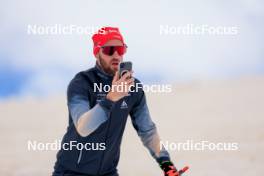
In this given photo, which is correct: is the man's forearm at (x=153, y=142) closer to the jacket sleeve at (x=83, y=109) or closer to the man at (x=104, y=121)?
the man at (x=104, y=121)

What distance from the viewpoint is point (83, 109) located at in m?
3.70

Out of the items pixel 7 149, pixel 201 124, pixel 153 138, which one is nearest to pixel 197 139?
pixel 201 124

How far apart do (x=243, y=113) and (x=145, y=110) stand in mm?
12503

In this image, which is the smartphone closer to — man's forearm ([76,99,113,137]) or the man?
the man

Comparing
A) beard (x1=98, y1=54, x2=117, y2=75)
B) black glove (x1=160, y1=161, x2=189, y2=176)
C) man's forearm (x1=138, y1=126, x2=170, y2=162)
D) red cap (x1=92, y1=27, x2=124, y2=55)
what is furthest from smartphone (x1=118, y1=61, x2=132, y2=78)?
black glove (x1=160, y1=161, x2=189, y2=176)

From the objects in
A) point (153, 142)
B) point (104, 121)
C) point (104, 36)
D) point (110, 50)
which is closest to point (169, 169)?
point (153, 142)

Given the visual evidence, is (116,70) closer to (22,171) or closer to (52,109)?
(22,171)

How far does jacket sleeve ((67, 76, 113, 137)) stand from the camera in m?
3.52

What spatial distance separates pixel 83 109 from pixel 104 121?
0.52 ft

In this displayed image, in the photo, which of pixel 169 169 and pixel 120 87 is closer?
pixel 120 87

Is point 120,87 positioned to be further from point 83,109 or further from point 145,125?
point 145,125

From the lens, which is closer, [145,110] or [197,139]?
[145,110]

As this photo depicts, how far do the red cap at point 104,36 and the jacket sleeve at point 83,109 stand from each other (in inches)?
13.6

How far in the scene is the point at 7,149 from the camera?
14055 millimetres
